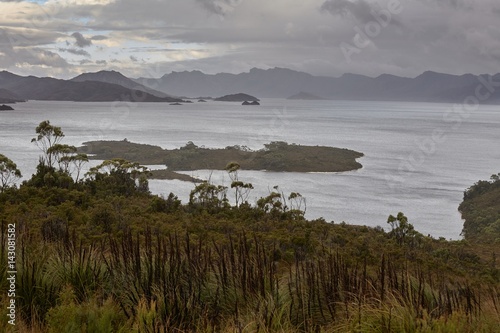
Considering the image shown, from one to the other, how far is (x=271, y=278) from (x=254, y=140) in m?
94.9

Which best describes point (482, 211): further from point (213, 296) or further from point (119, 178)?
point (213, 296)

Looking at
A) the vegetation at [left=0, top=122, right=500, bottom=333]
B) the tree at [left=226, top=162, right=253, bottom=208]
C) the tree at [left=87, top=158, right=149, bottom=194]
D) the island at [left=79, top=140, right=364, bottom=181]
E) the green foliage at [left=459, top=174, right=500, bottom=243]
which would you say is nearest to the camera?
the vegetation at [left=0, top=122, right=500, bottom=333]

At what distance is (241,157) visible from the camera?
73.8 meters

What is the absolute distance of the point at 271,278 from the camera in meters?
7.33

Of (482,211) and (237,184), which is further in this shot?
(482,211)

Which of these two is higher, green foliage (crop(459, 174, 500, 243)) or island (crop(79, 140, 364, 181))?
island (crop(79, 140, 364, 181))

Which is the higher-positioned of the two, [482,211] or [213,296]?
[482,211]

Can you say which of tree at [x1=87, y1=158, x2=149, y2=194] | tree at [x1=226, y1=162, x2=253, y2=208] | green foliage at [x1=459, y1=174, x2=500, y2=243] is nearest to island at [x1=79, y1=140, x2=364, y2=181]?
green foliage at [x1=459, y1=174, x2=500, y2=243]

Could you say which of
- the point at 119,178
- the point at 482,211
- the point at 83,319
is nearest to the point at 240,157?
the point at 482,211

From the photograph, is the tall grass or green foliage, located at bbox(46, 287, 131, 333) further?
the tall grass

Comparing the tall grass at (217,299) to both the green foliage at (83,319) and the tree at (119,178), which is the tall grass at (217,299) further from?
the tree at (119,178)

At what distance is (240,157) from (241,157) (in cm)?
14

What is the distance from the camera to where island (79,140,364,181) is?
229ft

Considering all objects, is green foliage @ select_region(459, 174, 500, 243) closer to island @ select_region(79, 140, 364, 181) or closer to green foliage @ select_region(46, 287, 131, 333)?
island @ select_region(79, 140, 364, 181)
